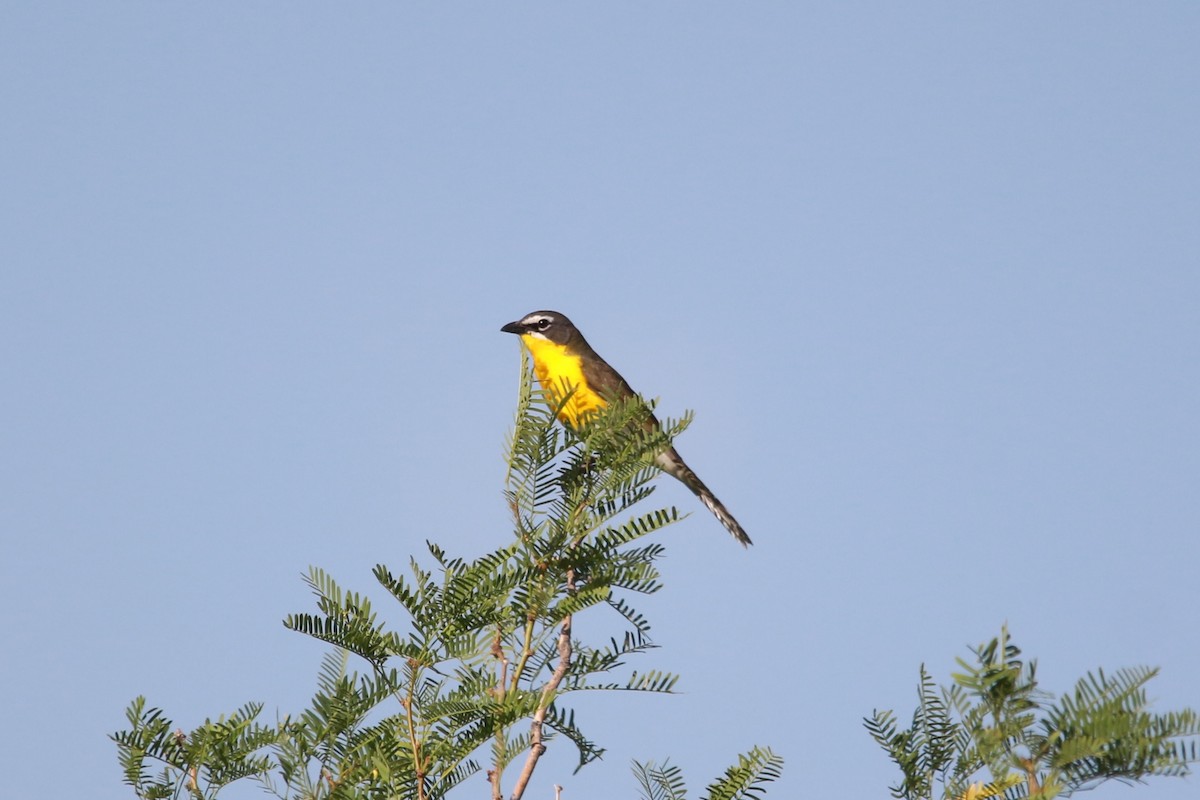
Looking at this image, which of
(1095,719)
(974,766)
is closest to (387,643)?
(974,766)

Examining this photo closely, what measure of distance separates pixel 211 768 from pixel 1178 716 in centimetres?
255

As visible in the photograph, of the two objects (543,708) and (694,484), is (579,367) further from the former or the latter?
(543,708)

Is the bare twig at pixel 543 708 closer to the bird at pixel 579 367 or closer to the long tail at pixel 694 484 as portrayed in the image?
the bird at pixel 579 367

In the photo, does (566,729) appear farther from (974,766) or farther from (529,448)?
(974,766)

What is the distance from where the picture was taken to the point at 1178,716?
2.39 m

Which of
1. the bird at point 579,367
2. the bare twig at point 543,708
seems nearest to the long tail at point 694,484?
the bird at point 579,367

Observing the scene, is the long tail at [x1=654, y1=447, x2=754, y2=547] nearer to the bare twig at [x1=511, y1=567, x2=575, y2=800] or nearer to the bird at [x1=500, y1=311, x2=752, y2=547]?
the bird at [x1=500, y1=311, x2=752, y2=547]

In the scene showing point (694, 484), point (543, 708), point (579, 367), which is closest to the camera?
point (543, 708)

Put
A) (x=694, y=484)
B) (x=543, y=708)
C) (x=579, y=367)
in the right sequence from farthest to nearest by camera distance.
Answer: (x=579, y=367) → (x=694, y=484) → (x=543, y=708)

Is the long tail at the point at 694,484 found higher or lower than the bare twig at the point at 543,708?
higher

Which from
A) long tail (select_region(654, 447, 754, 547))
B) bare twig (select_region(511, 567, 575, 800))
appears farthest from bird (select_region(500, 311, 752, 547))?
bare twig (select_region(511, 567, 575, 800))

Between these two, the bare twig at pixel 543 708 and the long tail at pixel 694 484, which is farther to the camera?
the long tail at pixel 694 484

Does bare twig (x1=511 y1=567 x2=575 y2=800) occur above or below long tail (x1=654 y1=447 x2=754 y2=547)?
below

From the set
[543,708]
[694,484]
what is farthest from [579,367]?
[543,708]
